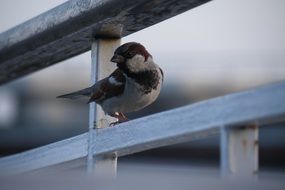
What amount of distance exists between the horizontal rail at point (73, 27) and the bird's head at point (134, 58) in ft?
3.27

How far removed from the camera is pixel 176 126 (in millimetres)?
1437

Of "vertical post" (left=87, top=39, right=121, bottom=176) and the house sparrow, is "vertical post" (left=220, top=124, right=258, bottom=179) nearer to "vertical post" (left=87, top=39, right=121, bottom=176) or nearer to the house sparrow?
"vertical post" (left=87, top=39, right=121, bottom=176)

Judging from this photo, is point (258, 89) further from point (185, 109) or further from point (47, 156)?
point (47, 156)

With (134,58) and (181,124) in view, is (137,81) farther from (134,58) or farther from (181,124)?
(181,124)

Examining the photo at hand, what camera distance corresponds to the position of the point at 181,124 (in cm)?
142

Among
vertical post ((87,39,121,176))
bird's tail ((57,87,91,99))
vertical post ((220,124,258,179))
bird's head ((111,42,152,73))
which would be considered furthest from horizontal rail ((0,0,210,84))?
bird's tail ((57,87,91,99))

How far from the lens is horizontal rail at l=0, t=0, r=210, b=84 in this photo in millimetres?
1747

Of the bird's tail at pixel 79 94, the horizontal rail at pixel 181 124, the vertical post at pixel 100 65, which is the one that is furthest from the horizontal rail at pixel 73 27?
the bird's tail at pixel 79 94

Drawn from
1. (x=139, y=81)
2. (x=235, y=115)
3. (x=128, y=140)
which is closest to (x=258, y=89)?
(x=235, y=115)

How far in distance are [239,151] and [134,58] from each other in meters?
2.06

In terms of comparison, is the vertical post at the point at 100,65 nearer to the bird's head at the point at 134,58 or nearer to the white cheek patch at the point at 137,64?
the bird's head at the point at 134,58

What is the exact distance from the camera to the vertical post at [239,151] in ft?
4.26

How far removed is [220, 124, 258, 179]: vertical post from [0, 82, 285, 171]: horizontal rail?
19 mm

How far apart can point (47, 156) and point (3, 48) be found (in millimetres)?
324
